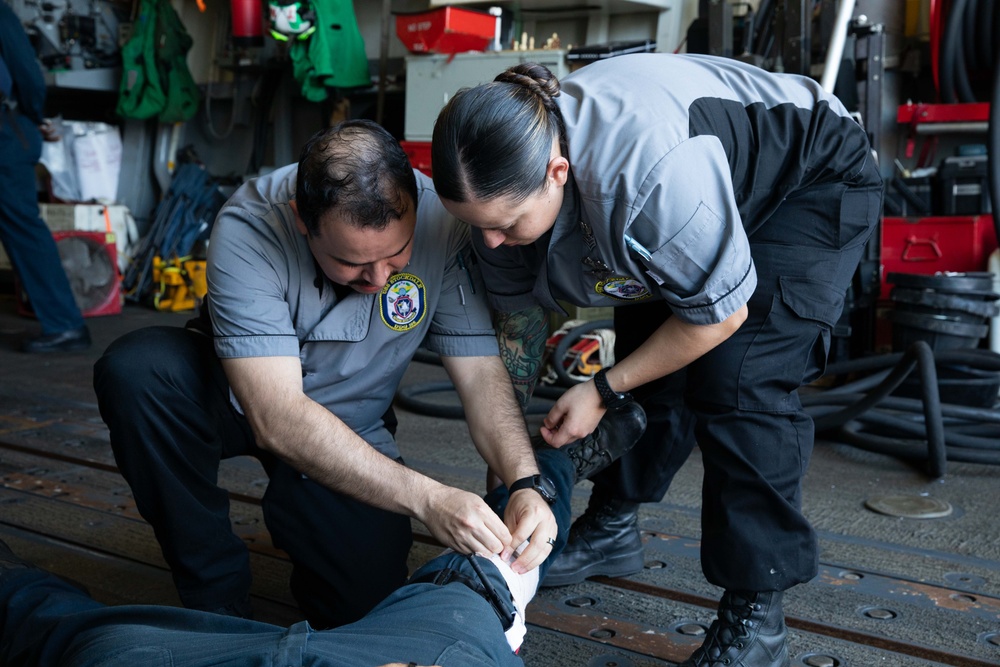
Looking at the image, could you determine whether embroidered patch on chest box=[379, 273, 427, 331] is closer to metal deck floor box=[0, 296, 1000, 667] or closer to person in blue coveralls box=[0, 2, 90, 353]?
metal deck floor box=[0, 296, 1000, 667]

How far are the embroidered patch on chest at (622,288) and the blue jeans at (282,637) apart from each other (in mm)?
434

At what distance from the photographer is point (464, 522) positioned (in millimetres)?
1298

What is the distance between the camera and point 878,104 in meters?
3.41

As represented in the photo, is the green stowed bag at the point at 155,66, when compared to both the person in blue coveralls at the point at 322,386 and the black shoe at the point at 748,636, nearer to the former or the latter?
the person in blue coveralls at the point at 322,386

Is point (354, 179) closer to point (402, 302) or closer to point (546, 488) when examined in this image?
point (402, 302)

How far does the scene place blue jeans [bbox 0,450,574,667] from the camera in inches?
37.1

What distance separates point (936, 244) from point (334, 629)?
10.0 feet

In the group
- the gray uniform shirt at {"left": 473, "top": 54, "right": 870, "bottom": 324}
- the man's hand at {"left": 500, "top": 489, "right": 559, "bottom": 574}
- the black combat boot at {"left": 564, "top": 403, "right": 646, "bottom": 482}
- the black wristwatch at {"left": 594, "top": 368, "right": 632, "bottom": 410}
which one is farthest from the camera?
the black combat boot at {"left": 564, "top": 403, "right": 646, "bottom": 482}

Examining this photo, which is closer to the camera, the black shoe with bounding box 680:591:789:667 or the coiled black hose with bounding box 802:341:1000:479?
the black shoe with bounding box 680:591:789:667

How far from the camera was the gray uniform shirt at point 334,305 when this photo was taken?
1.45 m

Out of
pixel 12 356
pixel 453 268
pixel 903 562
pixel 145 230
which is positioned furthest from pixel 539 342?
pixel 145 230

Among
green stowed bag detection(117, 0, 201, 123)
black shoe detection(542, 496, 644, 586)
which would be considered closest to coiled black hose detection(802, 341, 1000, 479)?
black shoe detection(542, 496, 644, 586)

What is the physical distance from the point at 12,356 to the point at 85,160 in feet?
8.31

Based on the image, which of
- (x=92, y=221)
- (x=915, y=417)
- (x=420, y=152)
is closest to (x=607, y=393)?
(x=915, y=417)
